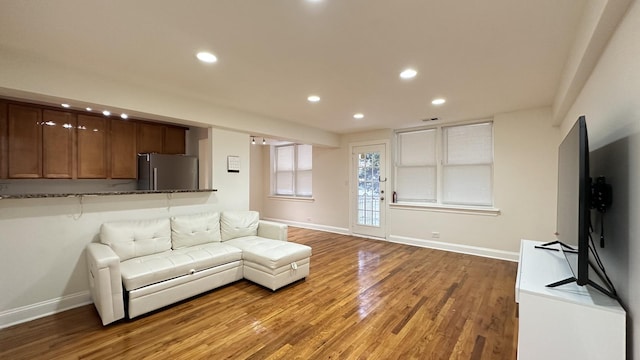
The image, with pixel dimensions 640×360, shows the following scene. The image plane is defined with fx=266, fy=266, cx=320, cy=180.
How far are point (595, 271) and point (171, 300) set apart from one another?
3391 millimetres

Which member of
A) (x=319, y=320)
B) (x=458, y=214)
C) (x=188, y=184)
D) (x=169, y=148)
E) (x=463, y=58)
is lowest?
(x=319, y=320)

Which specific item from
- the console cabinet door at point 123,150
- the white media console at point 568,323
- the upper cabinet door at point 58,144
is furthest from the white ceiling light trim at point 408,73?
the upper cabinet door at point 58,144

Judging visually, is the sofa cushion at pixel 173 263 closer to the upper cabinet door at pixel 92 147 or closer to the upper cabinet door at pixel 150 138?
the upper cabinet door at pixel 92 147

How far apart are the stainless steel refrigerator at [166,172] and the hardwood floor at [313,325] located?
79.6 inches

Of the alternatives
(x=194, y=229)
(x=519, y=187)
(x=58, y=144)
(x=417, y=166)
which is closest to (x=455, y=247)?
(x=519, y=187)

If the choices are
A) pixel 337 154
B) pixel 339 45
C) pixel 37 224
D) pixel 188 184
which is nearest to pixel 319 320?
pixel 339 45

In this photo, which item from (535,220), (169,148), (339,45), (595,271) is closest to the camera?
(595,271)

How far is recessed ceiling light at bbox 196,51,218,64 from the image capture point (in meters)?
2.32

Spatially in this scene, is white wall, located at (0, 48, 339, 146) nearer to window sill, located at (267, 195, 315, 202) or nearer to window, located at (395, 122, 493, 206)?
window sill, located at (267, 195, 315, 202)

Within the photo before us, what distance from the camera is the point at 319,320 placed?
8.09ft

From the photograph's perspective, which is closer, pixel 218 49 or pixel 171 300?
pixel 218 49

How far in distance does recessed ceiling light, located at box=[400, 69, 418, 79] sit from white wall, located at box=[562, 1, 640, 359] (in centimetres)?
134

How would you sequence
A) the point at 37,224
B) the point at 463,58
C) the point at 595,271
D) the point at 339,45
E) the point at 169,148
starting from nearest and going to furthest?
the point at 595,271 < the point at 339,45 < the point at 463,58 < the point at 37,224 < the point at 169,148

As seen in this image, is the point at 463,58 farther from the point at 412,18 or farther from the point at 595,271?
the point at 595,271
